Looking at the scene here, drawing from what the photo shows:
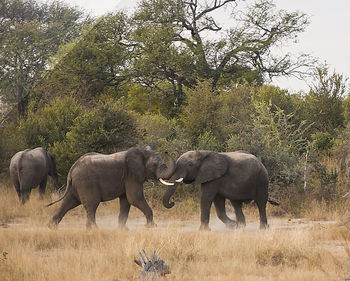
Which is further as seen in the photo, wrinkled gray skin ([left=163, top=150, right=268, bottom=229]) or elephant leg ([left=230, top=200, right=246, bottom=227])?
elephant leg ([left=230, top=200, right=246, bottom=227])

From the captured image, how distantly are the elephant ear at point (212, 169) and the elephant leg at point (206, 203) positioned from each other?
21 cm

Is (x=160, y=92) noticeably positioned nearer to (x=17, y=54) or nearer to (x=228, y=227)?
(x=17, y=54)

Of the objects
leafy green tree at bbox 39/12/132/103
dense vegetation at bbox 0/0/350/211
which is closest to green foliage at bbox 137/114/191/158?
dense vegetation at bbox 0/0/350/211

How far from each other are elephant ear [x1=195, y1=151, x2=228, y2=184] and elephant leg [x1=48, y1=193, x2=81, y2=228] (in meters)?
2.71

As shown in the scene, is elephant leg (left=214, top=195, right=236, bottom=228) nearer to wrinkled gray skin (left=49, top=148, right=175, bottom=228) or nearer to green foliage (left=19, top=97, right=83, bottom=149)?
wrinkled gray skin (left=49, top=148, right=175, bottom=228)

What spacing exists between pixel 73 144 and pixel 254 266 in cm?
A: 1038

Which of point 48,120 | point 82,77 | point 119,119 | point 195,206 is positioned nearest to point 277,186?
point 195,206

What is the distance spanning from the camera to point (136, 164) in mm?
11719

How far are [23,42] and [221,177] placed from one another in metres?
7.93

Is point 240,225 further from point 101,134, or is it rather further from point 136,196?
point 101,134

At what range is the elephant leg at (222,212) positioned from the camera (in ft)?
40.7

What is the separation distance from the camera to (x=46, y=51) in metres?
18.3

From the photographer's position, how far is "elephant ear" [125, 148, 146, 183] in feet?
38.4

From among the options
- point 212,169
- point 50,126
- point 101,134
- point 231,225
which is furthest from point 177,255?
point 50,126
